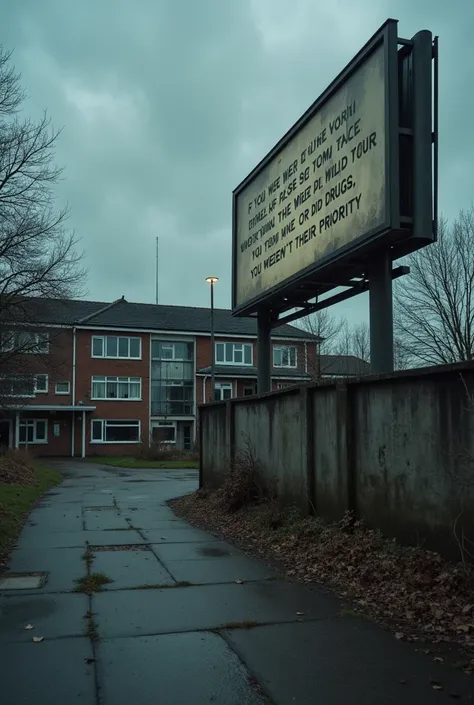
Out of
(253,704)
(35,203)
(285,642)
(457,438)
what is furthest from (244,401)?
(35,203)

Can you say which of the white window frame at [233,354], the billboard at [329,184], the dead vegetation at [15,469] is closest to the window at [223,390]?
the white window frame at [233,354]

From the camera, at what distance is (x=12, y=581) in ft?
24.0

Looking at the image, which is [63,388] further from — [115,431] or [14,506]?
[14,506]

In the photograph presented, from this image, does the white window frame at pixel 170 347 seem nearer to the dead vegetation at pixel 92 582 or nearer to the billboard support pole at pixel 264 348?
the billboard support pole at pixel 264 348

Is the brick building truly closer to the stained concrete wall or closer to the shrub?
the shrub

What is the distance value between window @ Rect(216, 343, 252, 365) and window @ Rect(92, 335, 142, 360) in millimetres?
6248

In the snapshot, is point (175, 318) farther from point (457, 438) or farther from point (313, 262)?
point (457, 438)

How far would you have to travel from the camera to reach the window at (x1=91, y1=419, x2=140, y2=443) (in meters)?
47.2

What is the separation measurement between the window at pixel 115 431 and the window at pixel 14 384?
20.2 meters

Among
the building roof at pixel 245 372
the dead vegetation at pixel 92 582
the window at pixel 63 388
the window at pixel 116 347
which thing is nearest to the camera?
the dead vegetation at pixel 92 582

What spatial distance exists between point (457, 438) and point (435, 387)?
0.60 m

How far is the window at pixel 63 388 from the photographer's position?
4706cm

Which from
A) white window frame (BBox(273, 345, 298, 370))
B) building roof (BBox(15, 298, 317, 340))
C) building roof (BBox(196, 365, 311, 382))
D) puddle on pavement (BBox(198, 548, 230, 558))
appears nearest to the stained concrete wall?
puddle on pavement (BBox(198, 548, 230, 558))

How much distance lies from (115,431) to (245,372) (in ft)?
34.5
